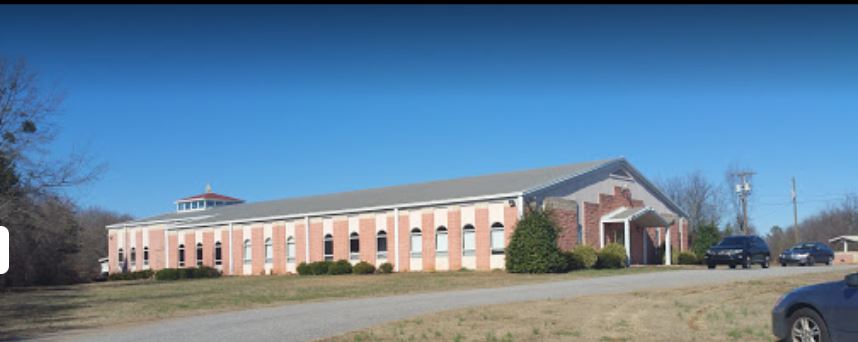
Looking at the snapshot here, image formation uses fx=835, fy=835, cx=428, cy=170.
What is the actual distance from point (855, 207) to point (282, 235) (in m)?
71.1

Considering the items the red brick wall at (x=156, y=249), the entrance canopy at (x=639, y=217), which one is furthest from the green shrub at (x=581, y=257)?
the red brick wall at (x=156, y=249)

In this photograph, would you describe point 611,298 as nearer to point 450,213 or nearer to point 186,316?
point 186,316

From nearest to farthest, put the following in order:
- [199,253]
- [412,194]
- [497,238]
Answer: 1. [497,238]
2. [412,194]
3. [199,253]

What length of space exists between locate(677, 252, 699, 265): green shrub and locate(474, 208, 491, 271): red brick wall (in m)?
12.1

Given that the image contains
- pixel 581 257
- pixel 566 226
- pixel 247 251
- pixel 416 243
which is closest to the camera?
pixel 581 257

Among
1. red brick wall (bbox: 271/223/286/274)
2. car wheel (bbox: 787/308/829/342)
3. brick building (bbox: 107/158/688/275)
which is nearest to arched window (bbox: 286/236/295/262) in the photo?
brick building (bbox: 107/158/688/275)

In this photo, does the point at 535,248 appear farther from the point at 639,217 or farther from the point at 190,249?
the point at 190,249

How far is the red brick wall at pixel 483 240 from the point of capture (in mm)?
38000

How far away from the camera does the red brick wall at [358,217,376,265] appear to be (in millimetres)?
Result: 43156

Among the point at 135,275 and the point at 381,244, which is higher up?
the point at 381,244

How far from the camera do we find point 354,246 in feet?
146

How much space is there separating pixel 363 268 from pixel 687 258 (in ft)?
56.0

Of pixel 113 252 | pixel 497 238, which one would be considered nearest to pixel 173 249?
pixel 113 252

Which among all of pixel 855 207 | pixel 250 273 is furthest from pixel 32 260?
pixel 855 207
